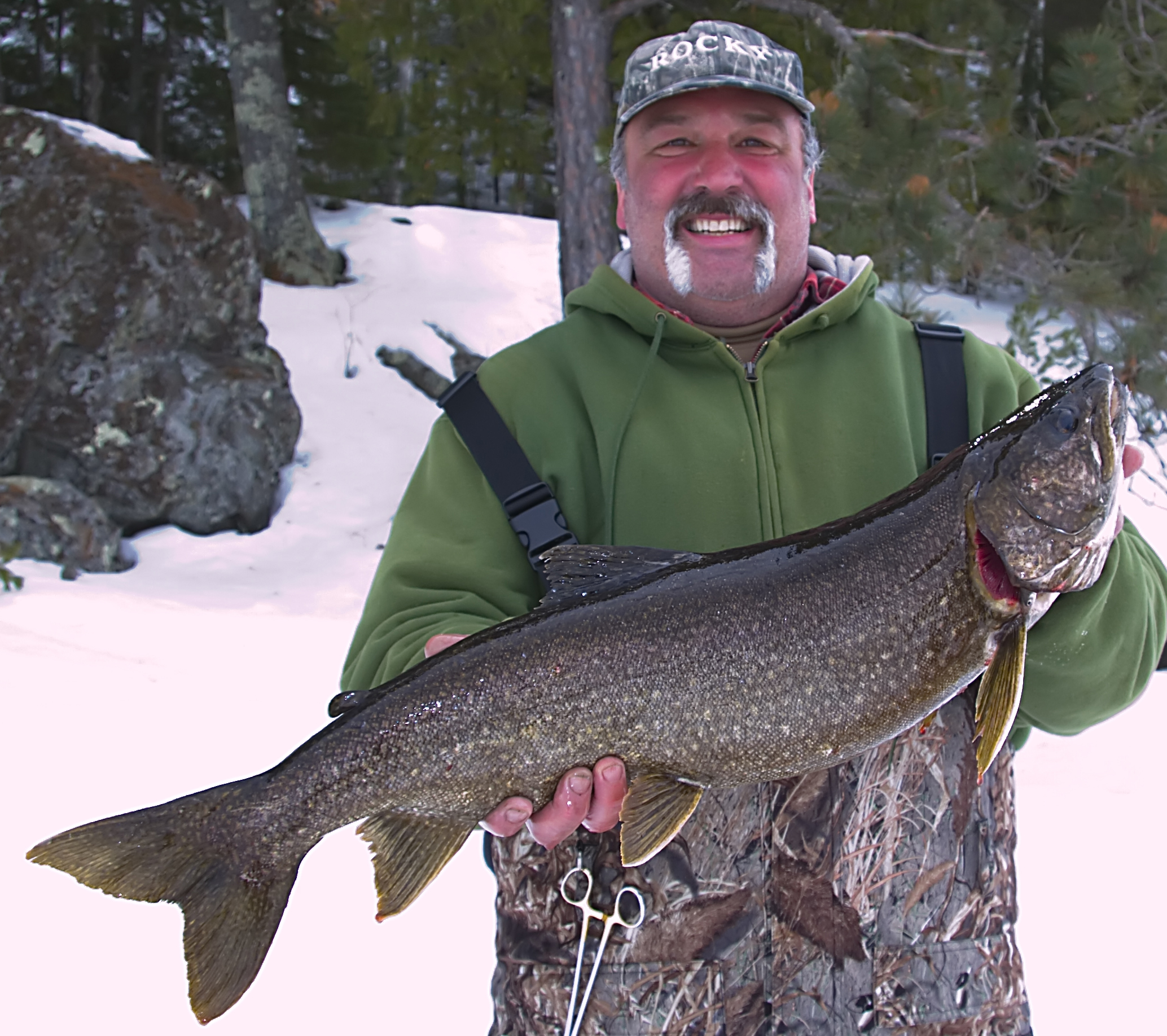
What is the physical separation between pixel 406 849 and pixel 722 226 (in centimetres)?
184

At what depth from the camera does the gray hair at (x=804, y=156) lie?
3.03 metres

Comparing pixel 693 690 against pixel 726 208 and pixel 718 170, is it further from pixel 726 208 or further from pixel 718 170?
pixel 718 170

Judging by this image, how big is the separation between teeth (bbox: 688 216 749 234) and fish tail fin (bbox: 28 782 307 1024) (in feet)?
6.25

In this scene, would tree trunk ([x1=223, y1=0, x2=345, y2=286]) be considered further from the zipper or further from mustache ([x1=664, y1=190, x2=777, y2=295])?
the zipper

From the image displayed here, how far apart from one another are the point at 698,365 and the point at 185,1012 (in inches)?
107

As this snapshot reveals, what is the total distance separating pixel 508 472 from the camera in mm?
2590

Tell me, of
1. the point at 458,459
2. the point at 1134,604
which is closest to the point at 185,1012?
the point at 458,459

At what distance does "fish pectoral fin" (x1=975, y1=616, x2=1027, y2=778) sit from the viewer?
6.77 feet

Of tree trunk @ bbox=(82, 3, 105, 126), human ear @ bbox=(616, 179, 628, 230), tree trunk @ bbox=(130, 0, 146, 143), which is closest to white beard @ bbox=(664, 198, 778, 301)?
human ear @ bbox=(616, 179, 628, 230)

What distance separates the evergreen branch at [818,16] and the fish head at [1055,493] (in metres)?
6.29

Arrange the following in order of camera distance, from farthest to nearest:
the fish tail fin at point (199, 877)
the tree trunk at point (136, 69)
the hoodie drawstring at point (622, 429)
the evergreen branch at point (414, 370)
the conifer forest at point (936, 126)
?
the tree trunk at point (136, 69)
the evergreen branch at point (414, 370)
the conifer forest at point (936, 126)
the hoodie drawstring at point (622, 429)
the fish tail fin at point (199, 877)

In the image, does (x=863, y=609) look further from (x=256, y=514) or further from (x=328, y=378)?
(x=328, y=378)

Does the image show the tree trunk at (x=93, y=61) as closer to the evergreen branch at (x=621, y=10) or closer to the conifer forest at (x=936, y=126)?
the conifer forest at (x=936, y=126)

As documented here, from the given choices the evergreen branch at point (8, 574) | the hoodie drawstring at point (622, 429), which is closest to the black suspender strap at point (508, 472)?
the hoodie drawstring at point (622, 429)
